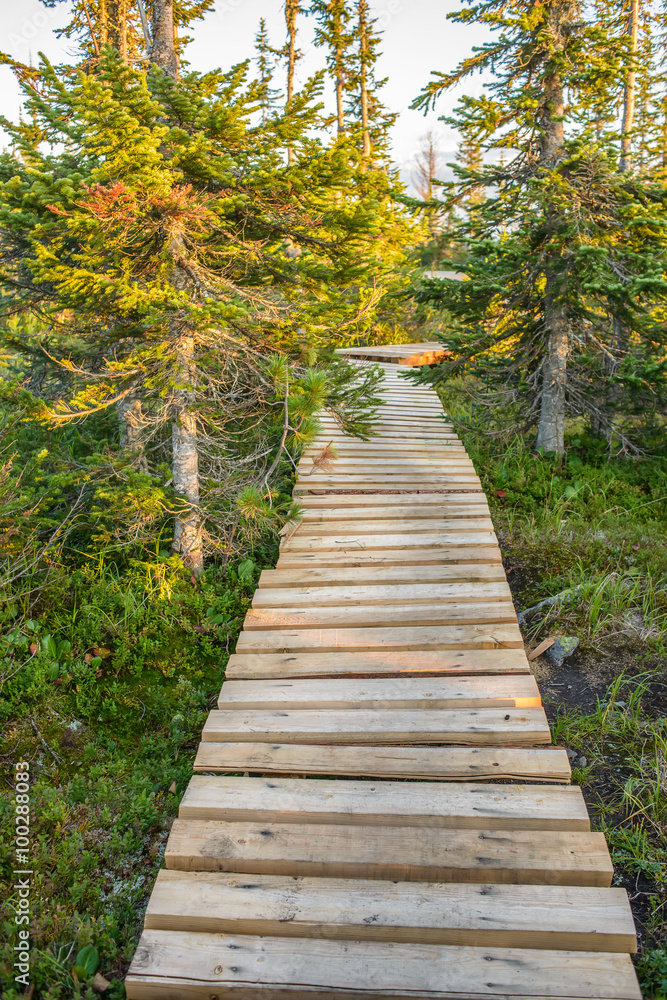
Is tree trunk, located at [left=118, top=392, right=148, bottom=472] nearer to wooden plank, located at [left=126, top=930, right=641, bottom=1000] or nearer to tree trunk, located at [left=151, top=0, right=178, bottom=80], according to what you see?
tree trunk, located at [left=151, top=0, right=178, bottom=80]

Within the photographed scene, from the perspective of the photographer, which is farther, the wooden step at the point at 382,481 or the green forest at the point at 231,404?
the wooden step at the point at 382,481

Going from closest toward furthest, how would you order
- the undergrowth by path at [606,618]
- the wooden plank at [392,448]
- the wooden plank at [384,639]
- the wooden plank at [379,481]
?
the undergrowth by path at [606,618]
the wooden plank at [384,639]
the wooden plank at [379,481]
the wooden plank at [392,448]

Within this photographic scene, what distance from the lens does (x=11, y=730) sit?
414 cm

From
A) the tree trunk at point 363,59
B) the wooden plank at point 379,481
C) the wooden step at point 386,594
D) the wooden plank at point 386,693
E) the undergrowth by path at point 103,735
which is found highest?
the tree trunk at point 363,59

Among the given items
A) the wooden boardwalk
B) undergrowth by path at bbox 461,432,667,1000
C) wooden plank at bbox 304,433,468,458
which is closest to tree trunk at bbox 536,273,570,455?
undergrowth by path at bbox 461,432,667,1000

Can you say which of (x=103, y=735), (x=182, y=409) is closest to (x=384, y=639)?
(x=103, y=735)

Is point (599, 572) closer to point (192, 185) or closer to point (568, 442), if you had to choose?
point (568, 442)

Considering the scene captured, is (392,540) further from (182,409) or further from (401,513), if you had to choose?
(182,409)

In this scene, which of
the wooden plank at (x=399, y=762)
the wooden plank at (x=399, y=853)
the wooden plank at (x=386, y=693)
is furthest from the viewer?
the wooden plank at (x=386, y=693)

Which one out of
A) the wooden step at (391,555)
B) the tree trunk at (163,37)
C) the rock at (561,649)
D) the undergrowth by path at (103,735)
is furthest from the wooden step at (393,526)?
the tree trunk at (163,37)

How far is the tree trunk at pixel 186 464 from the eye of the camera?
5.09 m

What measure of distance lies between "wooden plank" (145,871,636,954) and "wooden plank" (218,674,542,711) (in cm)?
105

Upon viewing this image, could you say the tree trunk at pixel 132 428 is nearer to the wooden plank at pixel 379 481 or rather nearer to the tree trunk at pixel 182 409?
the tree trunk at pixel 182 409

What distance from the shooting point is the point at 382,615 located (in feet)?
14.0
